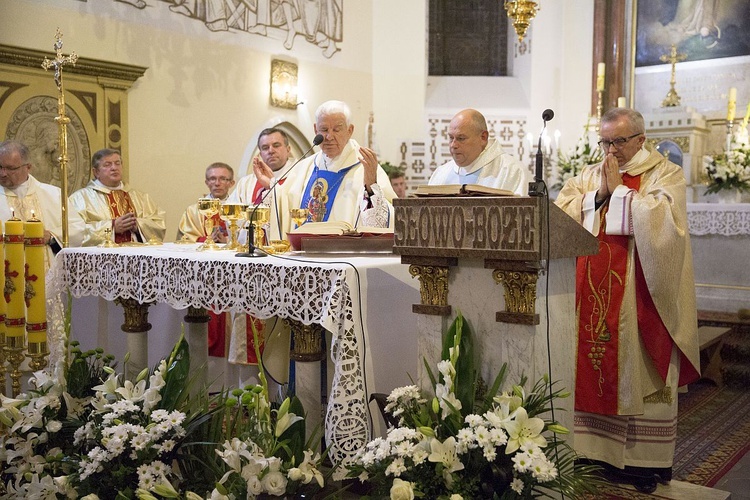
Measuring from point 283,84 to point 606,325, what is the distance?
6.80 meters

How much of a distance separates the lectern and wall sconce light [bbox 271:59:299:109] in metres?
7.18

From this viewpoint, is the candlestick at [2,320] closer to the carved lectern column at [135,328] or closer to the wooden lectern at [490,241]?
the carved lectern column at [135,328]

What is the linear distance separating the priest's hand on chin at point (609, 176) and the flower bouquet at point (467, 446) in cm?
151

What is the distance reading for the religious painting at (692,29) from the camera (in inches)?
432

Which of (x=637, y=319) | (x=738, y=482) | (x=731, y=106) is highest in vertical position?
(x=731, y=106)

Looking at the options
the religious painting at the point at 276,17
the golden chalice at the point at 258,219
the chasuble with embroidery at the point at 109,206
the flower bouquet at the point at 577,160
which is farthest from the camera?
the flower bouquet at the point at 577,160

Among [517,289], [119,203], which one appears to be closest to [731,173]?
[119,203]

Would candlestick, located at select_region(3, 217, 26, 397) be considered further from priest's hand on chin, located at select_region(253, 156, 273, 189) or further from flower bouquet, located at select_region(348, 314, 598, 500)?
flower bouquet, located at select_region(348, 314, 598, 500)

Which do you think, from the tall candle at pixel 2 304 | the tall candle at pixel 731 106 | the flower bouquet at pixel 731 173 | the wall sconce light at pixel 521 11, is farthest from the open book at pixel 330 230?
the tall candle at pixel 731 106

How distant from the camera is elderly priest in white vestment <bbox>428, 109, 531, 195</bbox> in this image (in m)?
4.43

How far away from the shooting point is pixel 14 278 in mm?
3469

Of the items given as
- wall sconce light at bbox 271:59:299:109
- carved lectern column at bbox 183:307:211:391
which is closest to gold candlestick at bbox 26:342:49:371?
carved lectern column at bbox 183:307:211:391

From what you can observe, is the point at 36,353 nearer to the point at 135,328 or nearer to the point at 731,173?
the point at 135,328

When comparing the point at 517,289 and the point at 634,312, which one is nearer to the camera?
the point at 517,289
